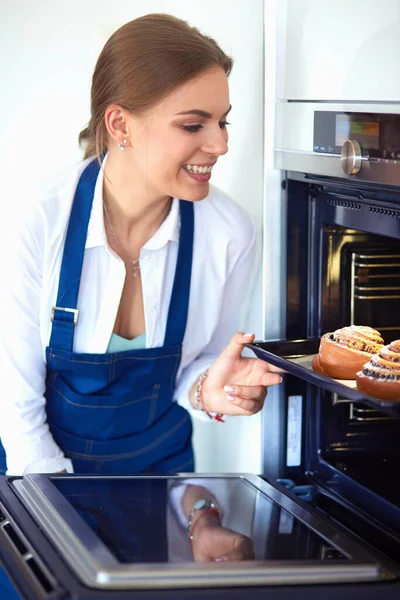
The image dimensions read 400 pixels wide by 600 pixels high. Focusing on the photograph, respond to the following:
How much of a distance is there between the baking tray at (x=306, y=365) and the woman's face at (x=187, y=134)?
0.30 m

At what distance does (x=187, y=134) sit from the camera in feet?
4.78

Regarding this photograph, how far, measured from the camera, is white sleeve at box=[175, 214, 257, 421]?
1656mm

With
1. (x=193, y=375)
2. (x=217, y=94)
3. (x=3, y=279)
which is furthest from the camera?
(x=193, y=375)

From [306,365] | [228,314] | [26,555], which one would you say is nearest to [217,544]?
[26,555]

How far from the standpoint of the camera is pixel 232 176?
64.5 inches

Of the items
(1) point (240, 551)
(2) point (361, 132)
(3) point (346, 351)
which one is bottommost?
(1) point (240, 551)

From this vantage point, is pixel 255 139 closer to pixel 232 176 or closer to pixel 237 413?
pixel 232 176

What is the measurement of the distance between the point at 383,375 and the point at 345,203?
37 centimetres

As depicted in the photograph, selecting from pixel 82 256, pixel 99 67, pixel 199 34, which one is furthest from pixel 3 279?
pixel 199 34

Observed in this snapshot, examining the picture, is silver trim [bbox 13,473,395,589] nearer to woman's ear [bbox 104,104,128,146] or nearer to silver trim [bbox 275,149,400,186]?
silver trim [bbox 275,149,400,186]

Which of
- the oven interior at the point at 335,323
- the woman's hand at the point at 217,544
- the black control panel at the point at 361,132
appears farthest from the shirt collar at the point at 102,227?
the woman's hand at the point at 217,544

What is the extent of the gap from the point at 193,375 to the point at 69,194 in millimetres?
420

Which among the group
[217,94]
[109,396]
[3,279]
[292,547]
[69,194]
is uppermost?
[217,94]

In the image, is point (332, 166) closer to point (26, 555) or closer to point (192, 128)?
point (192, 128)
